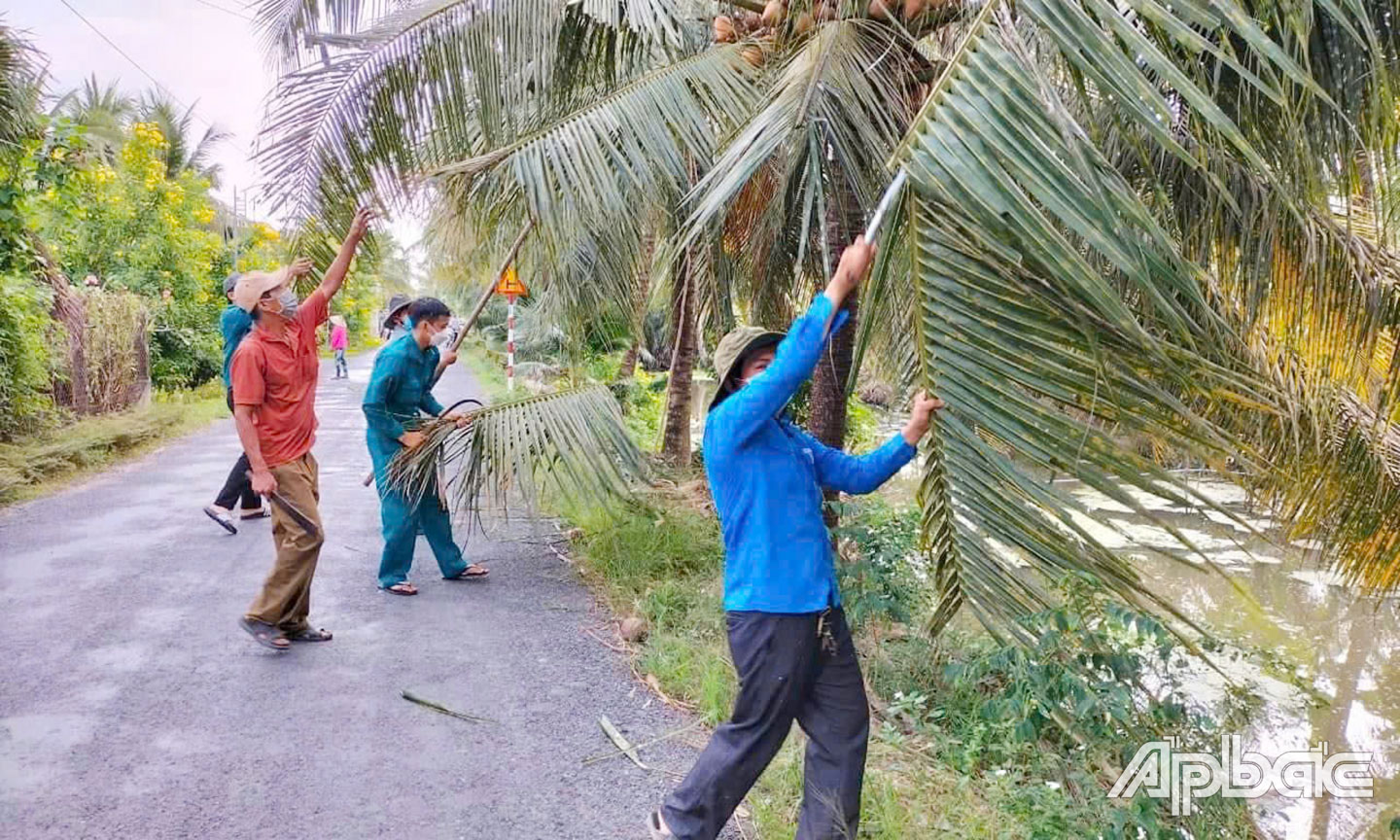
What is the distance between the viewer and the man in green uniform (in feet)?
18.4

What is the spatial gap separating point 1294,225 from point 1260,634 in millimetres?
5808

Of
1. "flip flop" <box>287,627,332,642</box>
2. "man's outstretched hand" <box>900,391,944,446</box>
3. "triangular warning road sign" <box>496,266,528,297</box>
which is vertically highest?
"triangular warning road sign" <box>496,266,528,297</box>

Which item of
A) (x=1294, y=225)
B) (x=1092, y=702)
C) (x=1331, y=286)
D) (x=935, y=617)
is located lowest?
(x=1092, y=702)

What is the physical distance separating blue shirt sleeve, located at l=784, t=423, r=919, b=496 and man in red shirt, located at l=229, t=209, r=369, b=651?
2743 millimetres

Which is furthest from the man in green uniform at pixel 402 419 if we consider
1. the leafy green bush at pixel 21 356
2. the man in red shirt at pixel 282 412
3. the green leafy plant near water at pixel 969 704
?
the leafy green bush at pixel 21 356

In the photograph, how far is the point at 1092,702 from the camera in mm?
2721

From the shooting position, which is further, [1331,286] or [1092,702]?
[1331,286]

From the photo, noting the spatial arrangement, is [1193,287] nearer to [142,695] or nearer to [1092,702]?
[1092,702]

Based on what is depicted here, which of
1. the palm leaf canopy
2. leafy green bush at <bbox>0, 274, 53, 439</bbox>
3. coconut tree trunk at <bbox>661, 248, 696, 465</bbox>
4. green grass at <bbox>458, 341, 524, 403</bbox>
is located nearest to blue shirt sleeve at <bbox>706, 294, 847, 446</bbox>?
the palm leaf canopy

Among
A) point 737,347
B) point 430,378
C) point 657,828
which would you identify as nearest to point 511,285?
point 430,378

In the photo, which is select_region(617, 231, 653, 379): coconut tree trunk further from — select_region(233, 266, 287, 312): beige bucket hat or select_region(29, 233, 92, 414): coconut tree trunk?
select_region(29, 233, 92, 414): coconut tree trunk

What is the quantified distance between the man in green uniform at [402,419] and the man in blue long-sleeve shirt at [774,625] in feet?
10.3

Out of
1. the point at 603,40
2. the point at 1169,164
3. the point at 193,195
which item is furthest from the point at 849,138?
the point at 193,195

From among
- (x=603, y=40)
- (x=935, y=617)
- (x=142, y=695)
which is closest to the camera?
(x=935, y=617)
